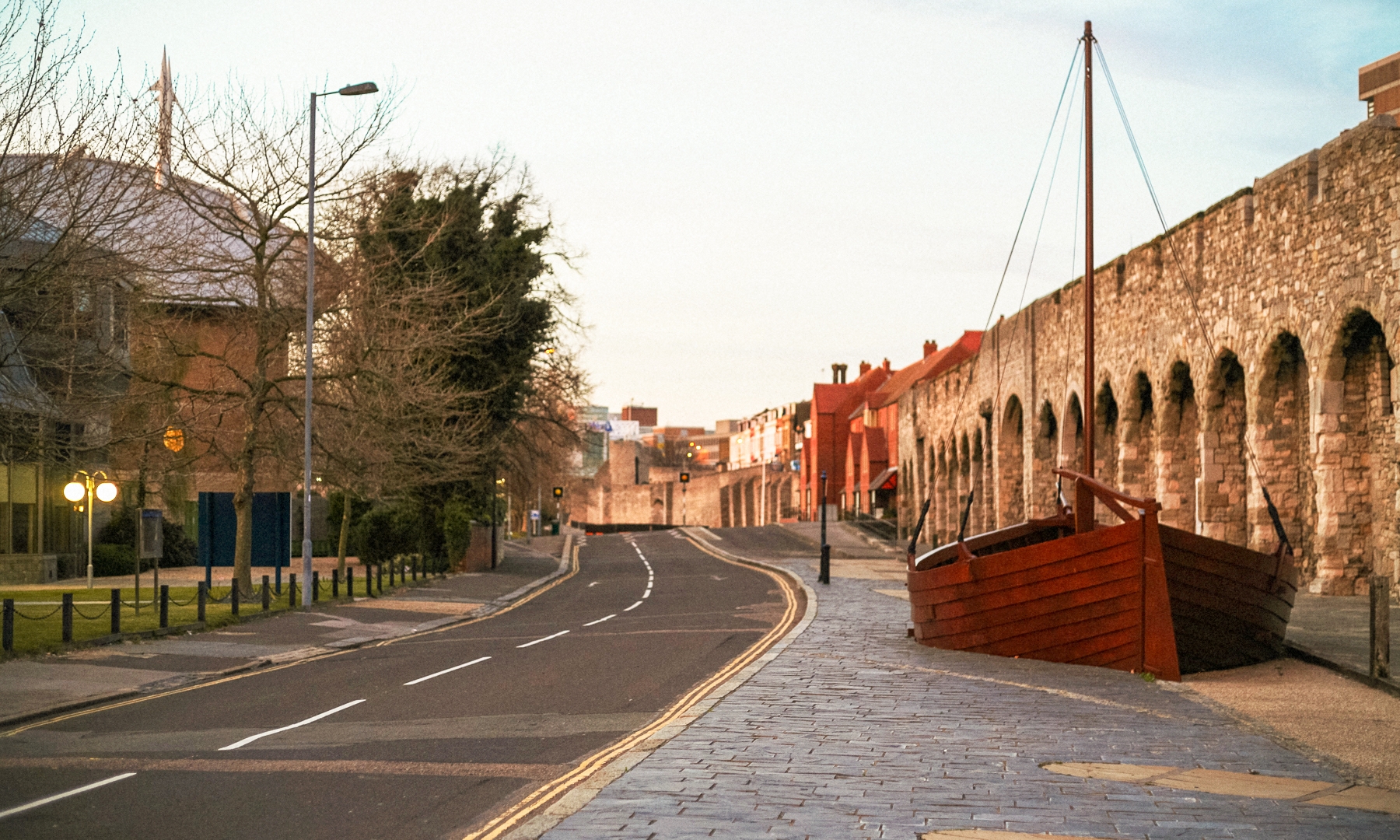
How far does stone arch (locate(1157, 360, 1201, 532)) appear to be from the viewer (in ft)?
A: 101

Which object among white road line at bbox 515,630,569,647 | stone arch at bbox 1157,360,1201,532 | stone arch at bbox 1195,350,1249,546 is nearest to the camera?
white road line at bbox 515,630,569,647

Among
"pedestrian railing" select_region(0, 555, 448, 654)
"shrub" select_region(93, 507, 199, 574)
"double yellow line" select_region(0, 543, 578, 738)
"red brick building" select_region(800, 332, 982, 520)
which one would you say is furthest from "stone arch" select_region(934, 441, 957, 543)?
"double yellow line" select_region(0, 543, 578, 738)

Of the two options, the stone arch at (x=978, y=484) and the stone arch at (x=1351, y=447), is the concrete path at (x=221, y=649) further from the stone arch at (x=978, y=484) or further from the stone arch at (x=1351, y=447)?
the stone arch at (x=978, y=484)

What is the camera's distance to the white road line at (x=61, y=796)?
8.39 meters

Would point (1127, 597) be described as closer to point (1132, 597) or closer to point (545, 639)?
point (1132, 597)

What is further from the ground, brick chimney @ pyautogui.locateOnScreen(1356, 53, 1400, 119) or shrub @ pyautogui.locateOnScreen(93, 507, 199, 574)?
brick chimney @ pyautogui.locateOnScreen(1356, 53, 1400, 119)

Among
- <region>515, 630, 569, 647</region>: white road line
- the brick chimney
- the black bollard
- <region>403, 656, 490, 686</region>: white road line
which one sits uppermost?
the brick chimney

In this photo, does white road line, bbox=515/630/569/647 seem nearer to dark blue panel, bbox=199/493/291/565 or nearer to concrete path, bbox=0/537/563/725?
concrete path, bbox=0/537/563/725

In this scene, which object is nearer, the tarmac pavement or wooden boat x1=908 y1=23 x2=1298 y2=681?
the tarmac pavement

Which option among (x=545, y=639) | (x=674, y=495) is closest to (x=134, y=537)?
(x=545, y=639)

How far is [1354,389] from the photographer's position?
2286 cm

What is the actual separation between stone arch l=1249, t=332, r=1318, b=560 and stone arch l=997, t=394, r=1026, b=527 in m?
22.2

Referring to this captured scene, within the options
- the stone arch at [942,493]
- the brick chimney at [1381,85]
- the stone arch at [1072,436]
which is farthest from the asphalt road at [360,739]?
the brick chimney at [1381,85]

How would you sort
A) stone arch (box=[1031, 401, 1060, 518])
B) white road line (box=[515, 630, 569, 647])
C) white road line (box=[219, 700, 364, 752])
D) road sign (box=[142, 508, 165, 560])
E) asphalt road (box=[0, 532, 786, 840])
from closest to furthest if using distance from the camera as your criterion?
1. asphalt road (box=[0, 532, 786, 840])
2. white road line (box=[219, 700, 364, 752])
3. white road line (box=[515, 630, 569, 647])
4. road sign (box=[142, 508, 165, 560])
5. stone arch (box=[1031, 401, 1060, 518])
